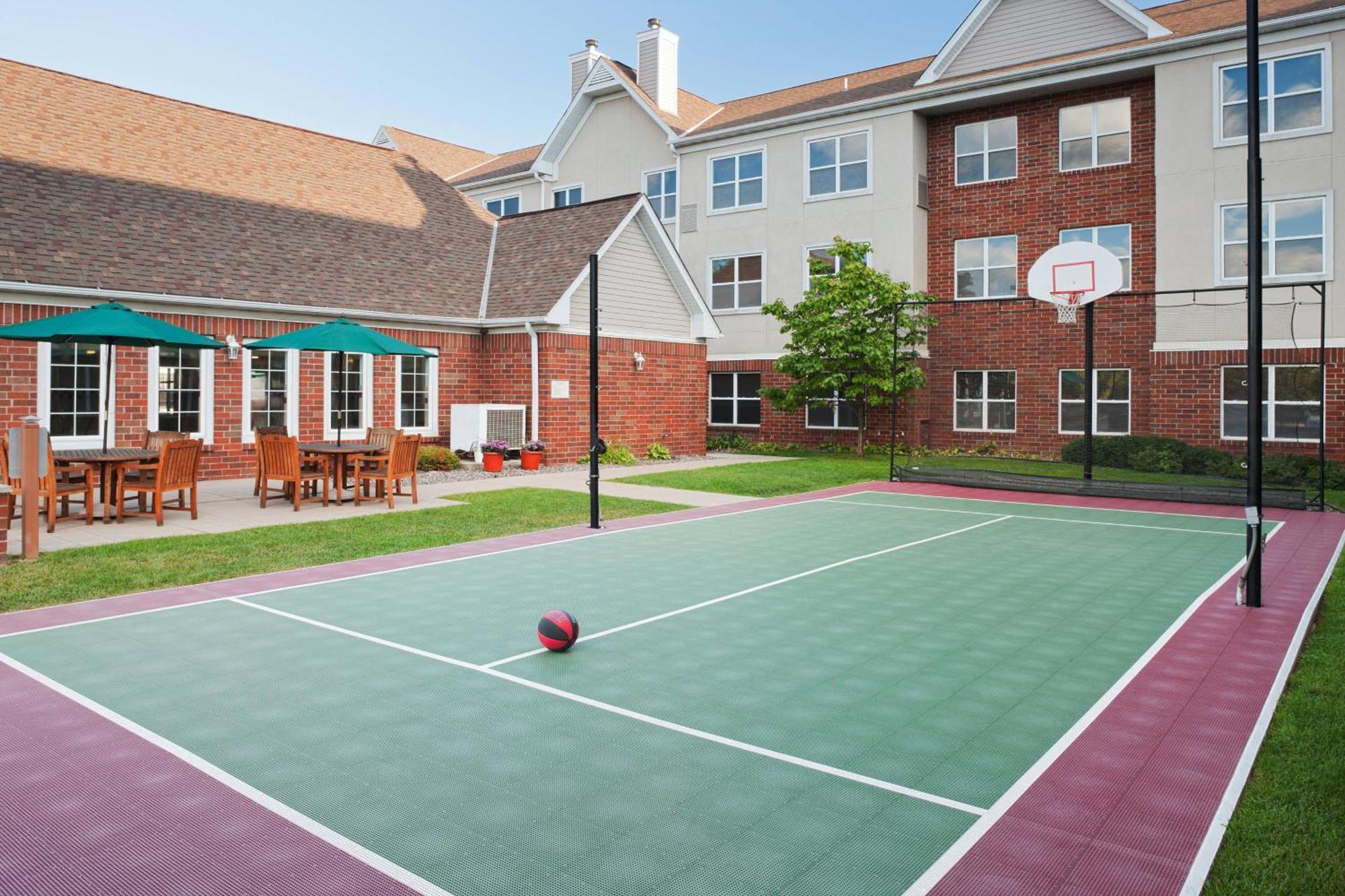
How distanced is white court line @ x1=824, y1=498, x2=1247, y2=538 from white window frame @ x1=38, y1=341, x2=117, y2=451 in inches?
494

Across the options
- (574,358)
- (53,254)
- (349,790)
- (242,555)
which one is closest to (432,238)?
(574,358)

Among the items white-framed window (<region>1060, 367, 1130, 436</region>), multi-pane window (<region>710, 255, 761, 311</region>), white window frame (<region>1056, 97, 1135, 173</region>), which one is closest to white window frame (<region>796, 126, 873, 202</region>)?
multi-pane window (<region>710, 255, 761, 311</region>)

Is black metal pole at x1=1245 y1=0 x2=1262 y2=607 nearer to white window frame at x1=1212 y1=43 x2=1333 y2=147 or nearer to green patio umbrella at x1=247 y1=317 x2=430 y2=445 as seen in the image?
green patio umbrella at x1=247 y1=317 x2=430 y2=445

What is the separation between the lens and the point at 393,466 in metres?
15.2

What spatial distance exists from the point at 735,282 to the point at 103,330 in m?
20.9

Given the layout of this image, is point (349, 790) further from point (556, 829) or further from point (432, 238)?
point (432, 238)

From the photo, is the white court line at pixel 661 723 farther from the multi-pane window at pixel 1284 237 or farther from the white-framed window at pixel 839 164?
the white-framed window at pixel 839 164

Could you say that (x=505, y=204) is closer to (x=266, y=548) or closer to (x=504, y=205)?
(x=504, y=205)

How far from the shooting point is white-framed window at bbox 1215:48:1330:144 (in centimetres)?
2156

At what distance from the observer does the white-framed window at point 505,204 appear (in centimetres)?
3609

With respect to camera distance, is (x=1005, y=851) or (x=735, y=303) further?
(x=735, y=303)

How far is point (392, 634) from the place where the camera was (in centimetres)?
730

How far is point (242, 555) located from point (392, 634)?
4.30 m

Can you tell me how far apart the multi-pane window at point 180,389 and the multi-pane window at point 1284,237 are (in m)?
22.5
